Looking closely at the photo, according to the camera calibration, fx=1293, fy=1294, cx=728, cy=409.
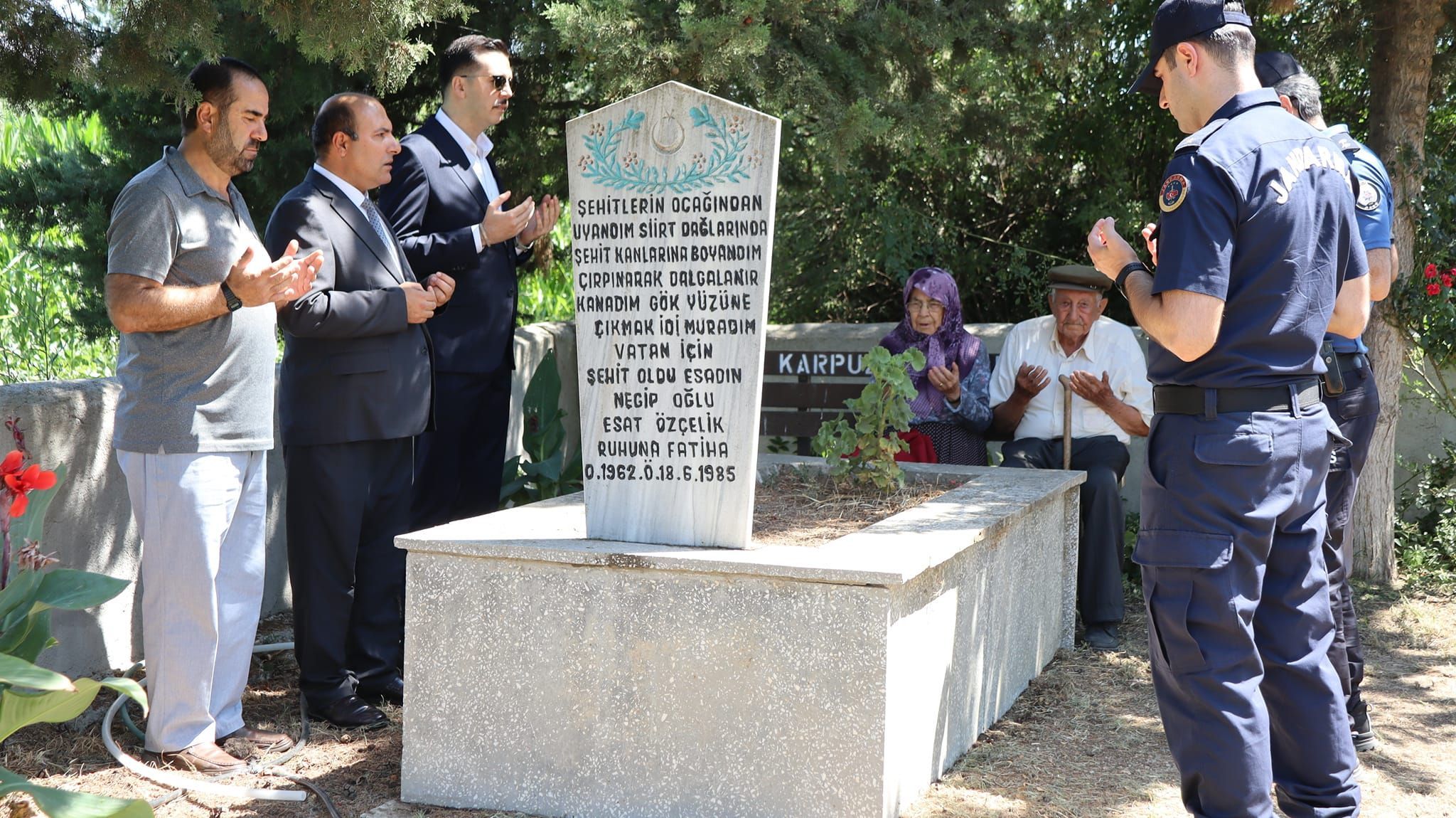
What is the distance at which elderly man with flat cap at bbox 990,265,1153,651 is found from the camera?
17.4ft

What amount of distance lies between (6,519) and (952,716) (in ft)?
7.96

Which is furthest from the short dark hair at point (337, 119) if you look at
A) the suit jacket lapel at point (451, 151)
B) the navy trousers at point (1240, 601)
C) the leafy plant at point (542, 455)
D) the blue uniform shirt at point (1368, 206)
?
the blue uniform shirt at point (1368, 206)

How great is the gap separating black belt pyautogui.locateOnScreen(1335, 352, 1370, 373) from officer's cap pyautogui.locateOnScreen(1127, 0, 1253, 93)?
1.15 metres

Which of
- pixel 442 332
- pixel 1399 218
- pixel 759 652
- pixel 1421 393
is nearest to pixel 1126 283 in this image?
pixel 759 652

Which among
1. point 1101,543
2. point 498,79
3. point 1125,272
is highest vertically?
point 498,79

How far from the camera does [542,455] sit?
5402 mm

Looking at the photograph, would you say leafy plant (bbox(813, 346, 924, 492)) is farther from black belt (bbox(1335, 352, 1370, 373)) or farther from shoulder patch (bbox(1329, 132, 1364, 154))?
shoulder patch (bbox(1329, 132, 1364, 154))

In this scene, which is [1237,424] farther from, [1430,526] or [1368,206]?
[1430,526]

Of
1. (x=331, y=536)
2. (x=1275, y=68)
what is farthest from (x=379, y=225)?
(x=1275, y=68)

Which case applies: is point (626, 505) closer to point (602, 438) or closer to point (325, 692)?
point (602, 438)

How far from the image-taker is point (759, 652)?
3.13 m

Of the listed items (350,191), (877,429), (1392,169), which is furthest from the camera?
(1392,169)

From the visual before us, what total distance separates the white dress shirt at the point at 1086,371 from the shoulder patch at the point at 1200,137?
8.53ft

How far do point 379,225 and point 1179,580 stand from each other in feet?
8.79
